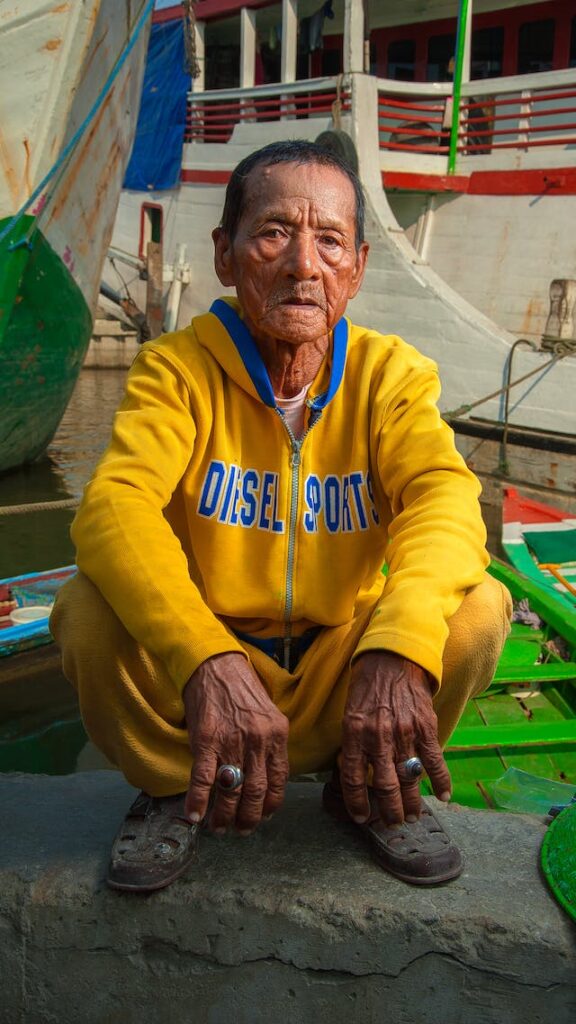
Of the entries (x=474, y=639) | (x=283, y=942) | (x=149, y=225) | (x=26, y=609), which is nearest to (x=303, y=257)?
(x=474, y=639)

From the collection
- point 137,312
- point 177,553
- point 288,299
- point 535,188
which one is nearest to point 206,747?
point 177,553

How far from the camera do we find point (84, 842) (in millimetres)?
1768

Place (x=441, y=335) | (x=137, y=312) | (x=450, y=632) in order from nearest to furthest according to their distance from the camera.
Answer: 1. (x=450, y=632)
2. (x=441, y=335)
3. (x=137, y=312)

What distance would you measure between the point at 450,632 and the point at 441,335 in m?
8.04

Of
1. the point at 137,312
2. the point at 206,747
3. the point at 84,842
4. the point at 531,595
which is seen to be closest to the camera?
the point at 206,747

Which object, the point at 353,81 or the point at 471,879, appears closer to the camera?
the point at 471,879

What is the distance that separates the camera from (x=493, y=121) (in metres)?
10.6

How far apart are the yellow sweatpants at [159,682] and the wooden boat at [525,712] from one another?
1542 millimetres

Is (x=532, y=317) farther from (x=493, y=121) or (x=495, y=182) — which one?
(x=493, y=121)

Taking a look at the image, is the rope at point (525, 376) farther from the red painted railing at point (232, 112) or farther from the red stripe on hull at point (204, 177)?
the red stripe on hull at point (204, 177)

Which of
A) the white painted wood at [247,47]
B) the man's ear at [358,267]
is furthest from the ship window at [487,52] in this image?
the man's ear at [358,267]

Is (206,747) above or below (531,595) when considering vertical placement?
above

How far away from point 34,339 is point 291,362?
5694 mm

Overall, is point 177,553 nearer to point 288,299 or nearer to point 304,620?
point 304,620
